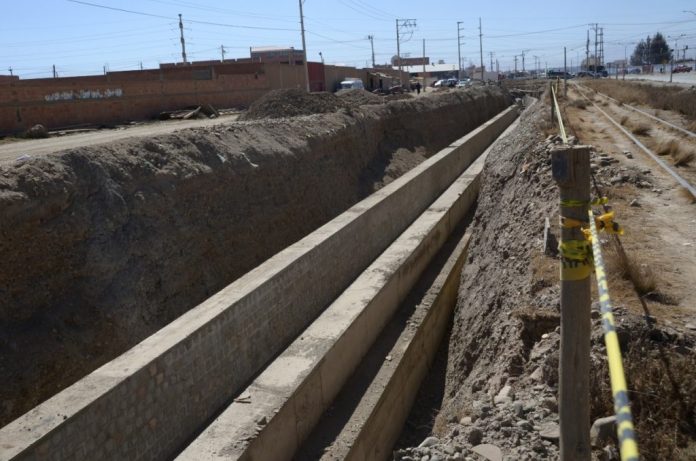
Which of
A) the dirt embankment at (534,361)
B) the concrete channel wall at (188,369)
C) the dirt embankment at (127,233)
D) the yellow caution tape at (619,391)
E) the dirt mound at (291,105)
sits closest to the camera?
the yellow caution tape at (619,391)

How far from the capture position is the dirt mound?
72.9 feet

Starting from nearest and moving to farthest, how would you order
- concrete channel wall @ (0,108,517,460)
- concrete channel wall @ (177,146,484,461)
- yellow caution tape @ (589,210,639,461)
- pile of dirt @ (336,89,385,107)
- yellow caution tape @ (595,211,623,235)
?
yellow caution tape @ (589,210,639,461), yellow caution tape @ (595,211,623,235), concrete channel wall @ (0,108,517,460), concrete channel wall @ (177,146,484,461), pile of dirt @ (336,89,385,107)

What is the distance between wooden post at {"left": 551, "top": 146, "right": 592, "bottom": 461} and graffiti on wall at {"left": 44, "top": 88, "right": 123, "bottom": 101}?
23.6 meters

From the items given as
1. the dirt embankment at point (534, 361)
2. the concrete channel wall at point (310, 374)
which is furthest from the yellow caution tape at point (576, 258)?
the concrete channel wall at point (310, 374)

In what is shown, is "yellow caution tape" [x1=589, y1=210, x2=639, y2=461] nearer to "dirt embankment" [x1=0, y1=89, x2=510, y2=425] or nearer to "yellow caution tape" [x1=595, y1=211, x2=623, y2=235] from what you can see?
"yellow caution tape" [x1=595, y1=211, x2=623, y2=235]

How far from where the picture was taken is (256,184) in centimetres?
1430

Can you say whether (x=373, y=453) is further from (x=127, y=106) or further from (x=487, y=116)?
(x=487, y=116)

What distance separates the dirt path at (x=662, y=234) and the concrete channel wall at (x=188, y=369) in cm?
451

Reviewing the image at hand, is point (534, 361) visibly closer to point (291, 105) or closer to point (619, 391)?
point (619, 391)

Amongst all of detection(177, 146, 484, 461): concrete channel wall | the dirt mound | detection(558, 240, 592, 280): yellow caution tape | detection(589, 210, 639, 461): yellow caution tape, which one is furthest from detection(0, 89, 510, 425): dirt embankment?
detection(589, 210, 639, 461): yellow caution tape

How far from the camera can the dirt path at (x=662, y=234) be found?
211 inches

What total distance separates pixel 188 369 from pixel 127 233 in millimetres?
4184

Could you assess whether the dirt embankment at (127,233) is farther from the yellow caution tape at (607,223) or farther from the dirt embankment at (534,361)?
the yellow caution tape at (607,223)

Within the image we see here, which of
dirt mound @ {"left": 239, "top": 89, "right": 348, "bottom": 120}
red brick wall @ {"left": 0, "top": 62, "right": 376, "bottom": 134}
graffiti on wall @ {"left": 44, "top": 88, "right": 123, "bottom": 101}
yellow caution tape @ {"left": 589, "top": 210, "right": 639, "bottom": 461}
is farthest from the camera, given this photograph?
graffiti on wall @ {"left": 44, "top": 88, "right": 123, "bottom": 101}
